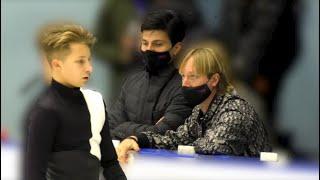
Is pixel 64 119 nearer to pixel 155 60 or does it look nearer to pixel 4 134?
pixel 155 60

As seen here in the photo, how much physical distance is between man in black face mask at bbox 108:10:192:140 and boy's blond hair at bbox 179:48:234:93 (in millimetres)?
40

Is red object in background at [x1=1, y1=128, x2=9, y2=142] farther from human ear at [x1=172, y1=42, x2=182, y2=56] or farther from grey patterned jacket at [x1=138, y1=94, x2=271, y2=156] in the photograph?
human ear at [x1=172, y1=42, x2=182, y2=56]

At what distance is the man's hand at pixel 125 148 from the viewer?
1967 mm

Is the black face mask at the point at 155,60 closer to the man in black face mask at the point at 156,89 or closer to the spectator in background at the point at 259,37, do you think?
the man in black face mask at the point at 156,89

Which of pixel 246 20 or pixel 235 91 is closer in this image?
pixel 235 91

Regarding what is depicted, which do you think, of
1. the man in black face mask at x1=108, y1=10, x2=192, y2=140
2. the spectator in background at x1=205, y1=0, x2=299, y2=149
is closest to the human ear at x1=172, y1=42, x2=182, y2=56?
the man in black face mask at x1=108, y1=10, x2=192, y2=140

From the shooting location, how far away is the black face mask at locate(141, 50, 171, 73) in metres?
1.96

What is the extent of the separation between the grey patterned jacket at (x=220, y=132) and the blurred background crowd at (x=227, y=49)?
71 millimetres

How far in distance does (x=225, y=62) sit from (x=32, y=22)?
0.94 metres

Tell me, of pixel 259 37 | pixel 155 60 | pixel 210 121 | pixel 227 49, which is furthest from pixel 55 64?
pixel 259 37

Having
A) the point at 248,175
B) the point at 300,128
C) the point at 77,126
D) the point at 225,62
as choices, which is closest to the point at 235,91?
the point at 225,62

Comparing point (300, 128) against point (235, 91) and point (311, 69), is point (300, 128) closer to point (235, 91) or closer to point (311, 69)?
point (311, 69)

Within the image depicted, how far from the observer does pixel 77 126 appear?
1638 millimetres

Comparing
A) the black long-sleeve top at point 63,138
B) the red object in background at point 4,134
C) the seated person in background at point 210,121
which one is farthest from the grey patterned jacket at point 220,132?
the red object in background at point 4,134
